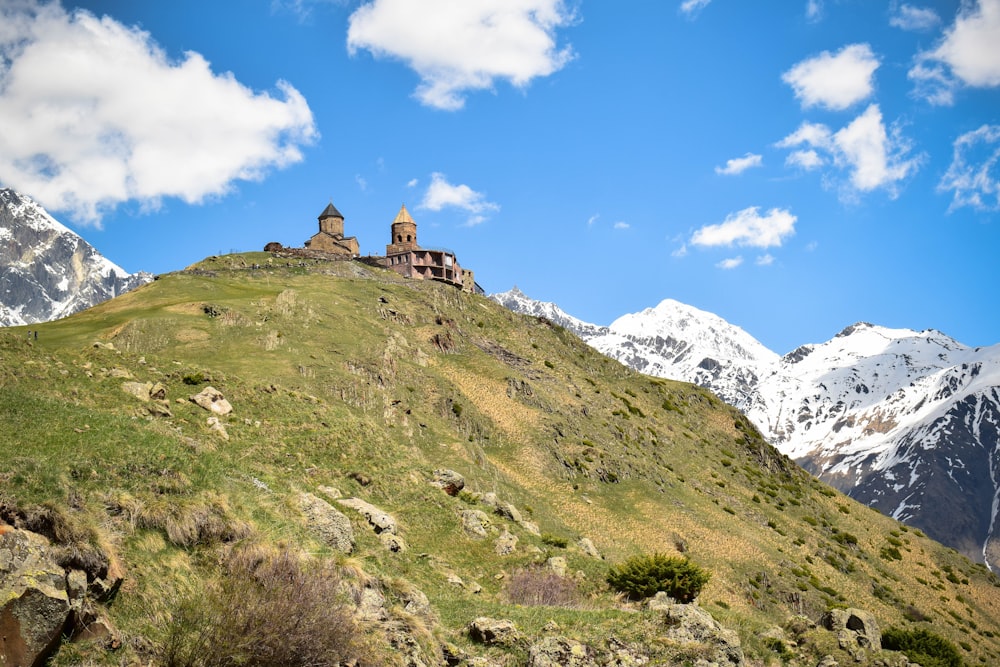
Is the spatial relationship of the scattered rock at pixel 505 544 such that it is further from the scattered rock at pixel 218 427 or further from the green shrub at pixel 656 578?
the scattered rock at pixel 218 427

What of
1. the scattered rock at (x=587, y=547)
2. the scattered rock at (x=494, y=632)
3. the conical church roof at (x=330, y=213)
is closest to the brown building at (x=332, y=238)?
the conical church roof at (x=330, y=213)

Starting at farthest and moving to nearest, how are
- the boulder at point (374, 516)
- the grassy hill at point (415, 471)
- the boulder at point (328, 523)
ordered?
the boulder at point (374, 516)
the boulder at point (328, 523)
the grassy hill at point (415, 471)

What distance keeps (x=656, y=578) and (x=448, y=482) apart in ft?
43.1

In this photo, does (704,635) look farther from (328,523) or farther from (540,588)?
(328,523)

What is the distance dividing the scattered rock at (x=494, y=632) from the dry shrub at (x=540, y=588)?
8.05 meters

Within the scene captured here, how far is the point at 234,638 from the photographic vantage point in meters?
15.9

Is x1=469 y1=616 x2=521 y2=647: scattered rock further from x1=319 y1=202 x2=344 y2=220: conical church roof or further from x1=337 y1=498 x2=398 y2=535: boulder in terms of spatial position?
x1=319 y1=202 x2=344 y2=220: conical church roof

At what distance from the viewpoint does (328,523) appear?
27.4 m

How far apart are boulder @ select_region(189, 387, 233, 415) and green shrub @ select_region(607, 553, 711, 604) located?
21.3 meters

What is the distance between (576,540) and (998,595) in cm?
8104

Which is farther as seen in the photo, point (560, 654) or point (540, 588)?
point (540, 588)

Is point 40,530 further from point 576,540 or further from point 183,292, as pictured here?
point 183,292

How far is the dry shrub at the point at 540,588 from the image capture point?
32.4 meters

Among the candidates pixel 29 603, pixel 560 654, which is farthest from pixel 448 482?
pixel 29 603
